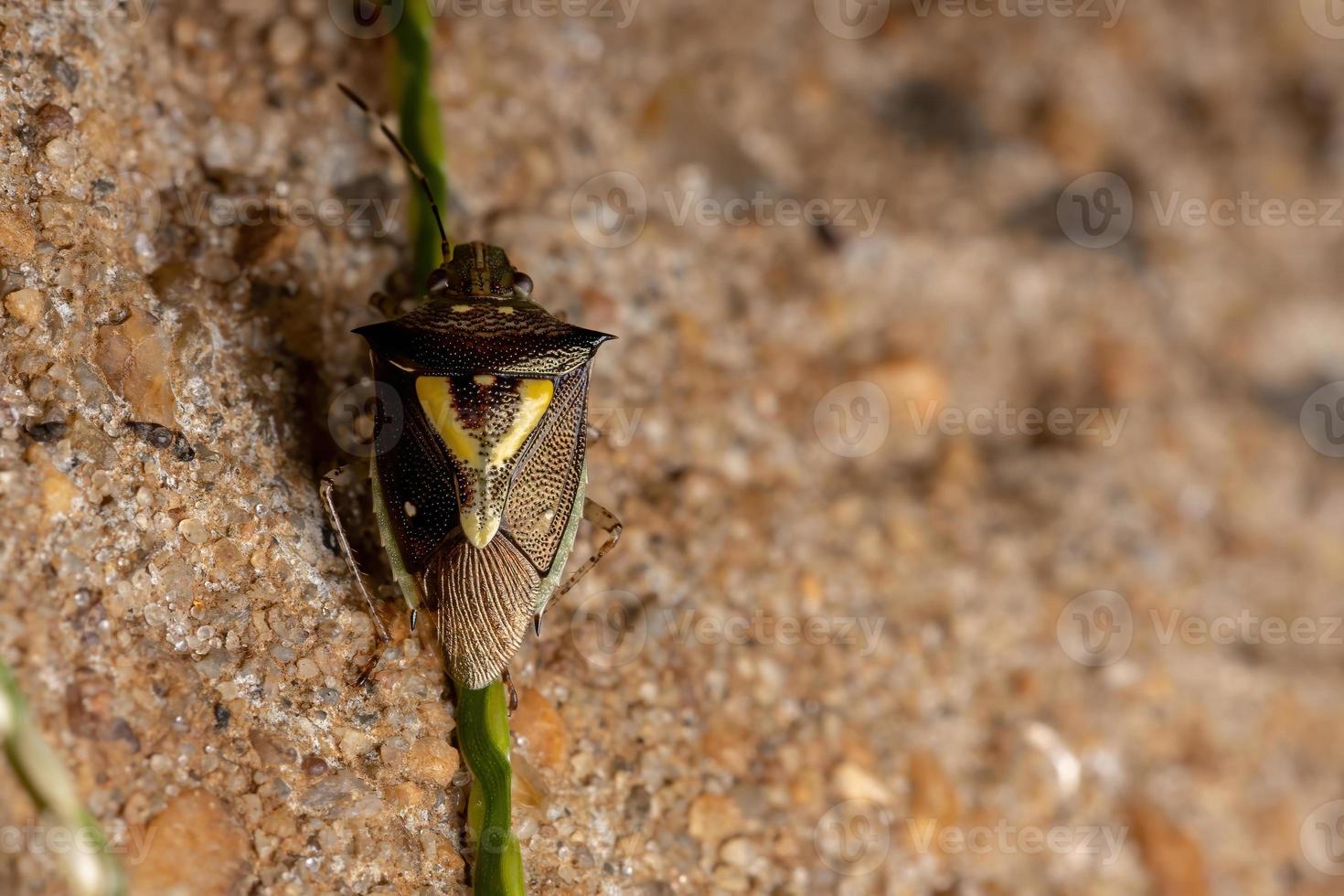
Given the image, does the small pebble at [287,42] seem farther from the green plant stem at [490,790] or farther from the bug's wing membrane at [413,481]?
the green plant stem at [490,790]

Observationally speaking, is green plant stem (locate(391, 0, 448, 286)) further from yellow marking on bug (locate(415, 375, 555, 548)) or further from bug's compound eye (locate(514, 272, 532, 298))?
yellow marking on bug (locate(415, 375, 555, 548))

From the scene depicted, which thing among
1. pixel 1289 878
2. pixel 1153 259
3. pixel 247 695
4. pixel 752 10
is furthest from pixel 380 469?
pixel 1153 259

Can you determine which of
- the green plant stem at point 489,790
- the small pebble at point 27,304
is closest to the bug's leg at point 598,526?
the green plant stem at point 489,790

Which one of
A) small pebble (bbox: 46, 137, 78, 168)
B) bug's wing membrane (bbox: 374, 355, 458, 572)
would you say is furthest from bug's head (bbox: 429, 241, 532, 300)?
small pebble (bbox: 46, 137, 78, 168)

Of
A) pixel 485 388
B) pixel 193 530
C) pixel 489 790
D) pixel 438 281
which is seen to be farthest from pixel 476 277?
pixel 489 790

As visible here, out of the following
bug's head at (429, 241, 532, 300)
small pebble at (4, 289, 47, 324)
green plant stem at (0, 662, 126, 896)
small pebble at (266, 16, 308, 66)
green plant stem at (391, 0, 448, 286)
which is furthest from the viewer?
small pebble at (266, 16, 308, 66)

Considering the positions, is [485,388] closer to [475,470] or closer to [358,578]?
[475,470]

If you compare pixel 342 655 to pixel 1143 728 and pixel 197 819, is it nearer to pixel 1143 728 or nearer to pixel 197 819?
pixel 197 819
